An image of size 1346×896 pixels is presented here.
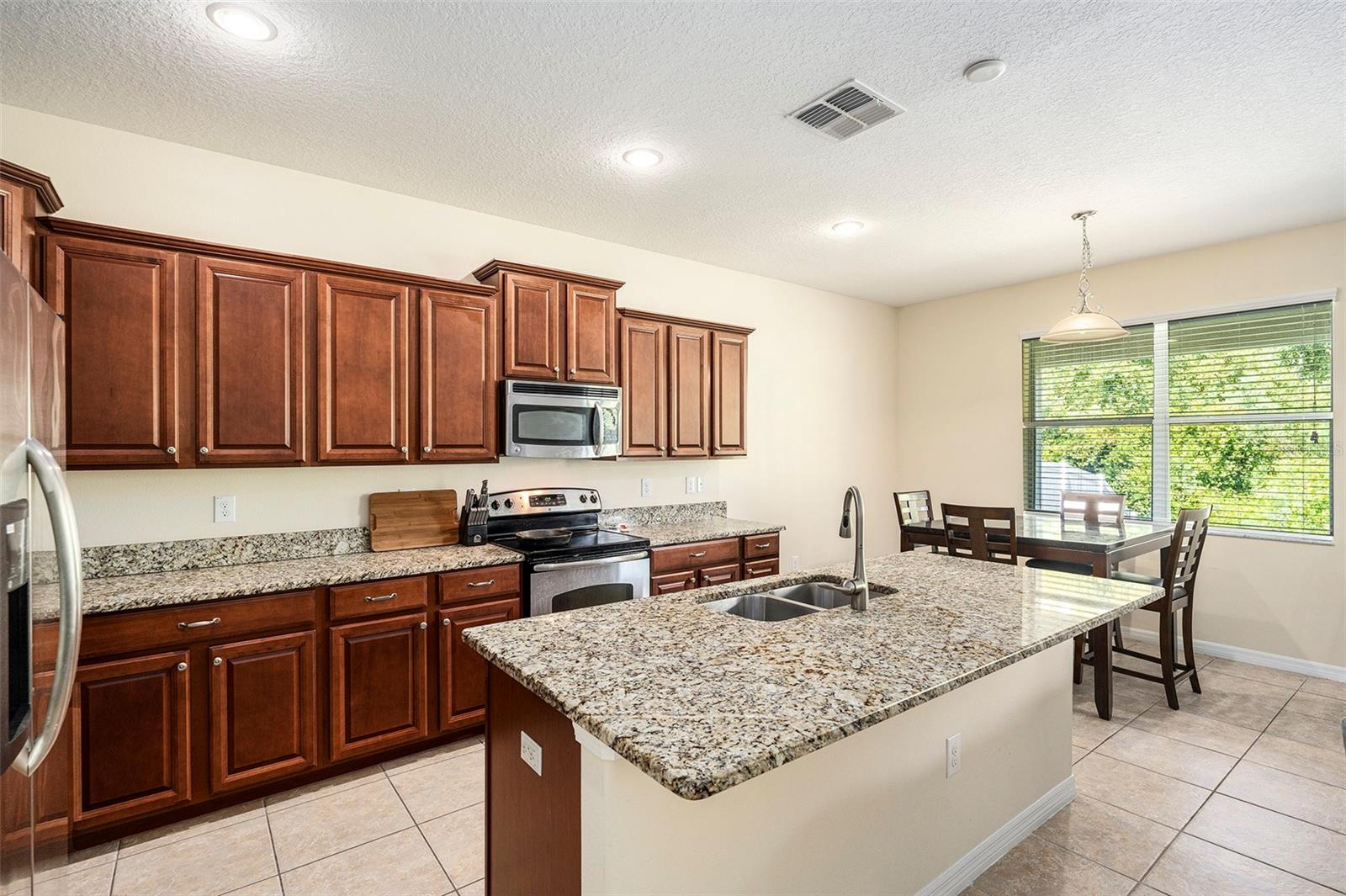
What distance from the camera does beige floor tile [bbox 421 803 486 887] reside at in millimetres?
2152

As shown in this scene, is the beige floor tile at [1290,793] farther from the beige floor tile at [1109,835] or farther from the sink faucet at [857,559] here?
the sink faucet at [857,559]

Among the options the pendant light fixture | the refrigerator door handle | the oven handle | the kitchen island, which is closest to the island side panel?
the kitchen island

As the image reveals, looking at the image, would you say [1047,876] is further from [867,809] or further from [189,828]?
[189,828]

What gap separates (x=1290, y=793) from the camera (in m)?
2.58

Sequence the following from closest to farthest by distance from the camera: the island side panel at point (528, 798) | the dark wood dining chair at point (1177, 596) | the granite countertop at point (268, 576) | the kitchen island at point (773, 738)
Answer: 1. the kitchen island at point (773, 738)
2. the island side panel at point (528, 798)
3. the granite countertop at point (268, 576)
4. the dark wood dining chair at point (1177, 596)

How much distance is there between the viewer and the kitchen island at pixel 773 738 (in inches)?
47.3

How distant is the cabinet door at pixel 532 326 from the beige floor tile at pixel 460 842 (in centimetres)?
206

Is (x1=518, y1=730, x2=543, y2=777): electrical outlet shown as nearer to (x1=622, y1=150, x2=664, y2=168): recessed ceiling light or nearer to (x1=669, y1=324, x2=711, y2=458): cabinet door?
(x1=622, y1=150, x2=664, y2=168): recessed ceiling light

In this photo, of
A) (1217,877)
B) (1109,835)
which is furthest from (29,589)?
(1217,877)

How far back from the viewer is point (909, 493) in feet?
15.0

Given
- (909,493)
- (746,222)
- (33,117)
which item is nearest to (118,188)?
(33,117)

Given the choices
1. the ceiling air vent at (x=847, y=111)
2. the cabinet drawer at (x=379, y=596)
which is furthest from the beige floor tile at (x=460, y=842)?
the ceiling air vent at (x=847, y=111)

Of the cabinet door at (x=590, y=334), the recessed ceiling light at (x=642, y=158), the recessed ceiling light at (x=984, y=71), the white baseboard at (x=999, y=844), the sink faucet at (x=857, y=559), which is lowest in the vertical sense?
the white baseboard at (x=999, y=844)

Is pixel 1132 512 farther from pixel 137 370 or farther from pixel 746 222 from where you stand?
pixel 137 370
